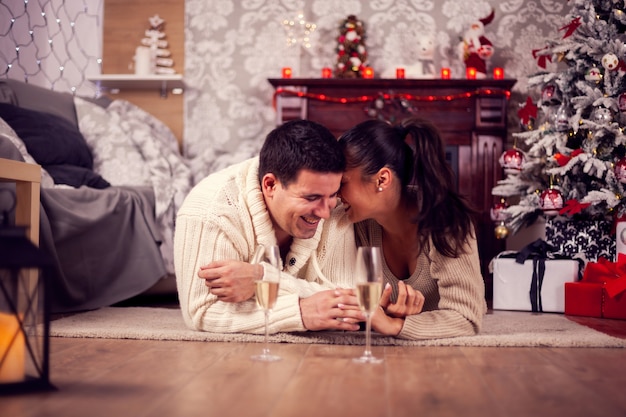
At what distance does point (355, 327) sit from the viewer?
188cm

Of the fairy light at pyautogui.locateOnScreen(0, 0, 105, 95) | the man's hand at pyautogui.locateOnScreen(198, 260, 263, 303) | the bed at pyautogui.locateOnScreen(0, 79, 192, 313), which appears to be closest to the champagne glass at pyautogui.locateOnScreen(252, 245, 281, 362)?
the man's hand at pyautogui.locateOnScreen(198, 260, 263, 303)

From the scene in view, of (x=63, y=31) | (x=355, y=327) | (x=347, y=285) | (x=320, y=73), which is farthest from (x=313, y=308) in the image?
(x=63, y=31)

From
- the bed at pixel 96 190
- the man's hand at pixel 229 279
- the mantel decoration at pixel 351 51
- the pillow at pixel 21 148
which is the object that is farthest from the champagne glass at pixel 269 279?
the mantel decoration at pixel 351 51

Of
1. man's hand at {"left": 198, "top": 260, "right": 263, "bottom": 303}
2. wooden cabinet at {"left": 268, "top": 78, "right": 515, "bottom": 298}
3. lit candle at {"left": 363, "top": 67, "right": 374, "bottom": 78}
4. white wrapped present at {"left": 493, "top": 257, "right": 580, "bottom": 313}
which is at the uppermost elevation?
lit candle at {"left": 363, "top": 67, "right": 374, "bottom": 78}

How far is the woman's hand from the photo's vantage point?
1932 mm

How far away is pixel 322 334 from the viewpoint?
2.08 meters

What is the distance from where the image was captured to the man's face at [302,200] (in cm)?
189

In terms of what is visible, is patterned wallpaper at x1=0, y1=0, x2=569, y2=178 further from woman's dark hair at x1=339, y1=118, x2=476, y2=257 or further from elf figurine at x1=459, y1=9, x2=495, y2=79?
woman's dark hair at x1=339, y1=118, x2=476, y2=257

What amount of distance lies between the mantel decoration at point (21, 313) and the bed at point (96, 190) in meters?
1.23

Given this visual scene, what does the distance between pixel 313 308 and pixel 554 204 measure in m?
1.97

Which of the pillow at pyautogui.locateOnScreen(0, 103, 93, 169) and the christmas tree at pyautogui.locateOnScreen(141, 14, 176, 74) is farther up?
the christmas tree at pyautogui.locateOnScreen(141, 14, 176, 74)

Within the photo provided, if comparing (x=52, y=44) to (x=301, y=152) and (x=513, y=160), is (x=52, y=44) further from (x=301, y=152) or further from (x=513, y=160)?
(x=301, y=152)

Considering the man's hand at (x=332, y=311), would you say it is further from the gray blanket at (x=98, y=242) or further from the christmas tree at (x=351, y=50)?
the christmas tree at (x=351, y=50)

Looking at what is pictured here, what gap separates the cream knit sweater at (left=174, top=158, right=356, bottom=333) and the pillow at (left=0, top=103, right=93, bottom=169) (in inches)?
59.3
